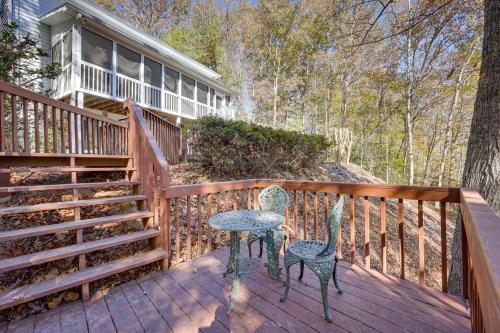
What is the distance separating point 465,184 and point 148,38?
12.5m

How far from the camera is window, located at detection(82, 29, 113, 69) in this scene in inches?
296

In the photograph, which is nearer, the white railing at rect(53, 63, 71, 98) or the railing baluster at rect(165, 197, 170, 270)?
the railing baluster at rect(165, 197, 170, 270)

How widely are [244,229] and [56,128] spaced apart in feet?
15.4

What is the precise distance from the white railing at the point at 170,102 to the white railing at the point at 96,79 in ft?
7.31

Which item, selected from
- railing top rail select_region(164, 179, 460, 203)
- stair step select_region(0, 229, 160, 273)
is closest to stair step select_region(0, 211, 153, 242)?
stair step select_region(0, 229, 160, 273)

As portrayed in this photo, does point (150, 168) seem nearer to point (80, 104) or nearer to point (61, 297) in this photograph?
point (61, 297)

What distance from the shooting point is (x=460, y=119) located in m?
9.43

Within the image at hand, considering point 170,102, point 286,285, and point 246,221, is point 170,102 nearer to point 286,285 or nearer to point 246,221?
point 246,221

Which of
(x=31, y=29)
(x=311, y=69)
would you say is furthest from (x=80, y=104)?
(x=311, y=69)

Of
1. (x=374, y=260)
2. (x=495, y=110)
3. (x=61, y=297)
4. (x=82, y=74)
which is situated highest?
(x=82, y=74)

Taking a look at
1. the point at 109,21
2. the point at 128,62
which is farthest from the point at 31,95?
the point at 109,21

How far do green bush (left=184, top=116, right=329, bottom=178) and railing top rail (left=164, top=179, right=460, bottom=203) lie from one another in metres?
1.95

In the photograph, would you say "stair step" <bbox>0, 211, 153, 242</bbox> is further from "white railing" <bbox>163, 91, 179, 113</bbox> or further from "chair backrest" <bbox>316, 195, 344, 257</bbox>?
"white railing" <bbox>163, 91, 179, 113</bbox>

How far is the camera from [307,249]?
2053 millimetres
